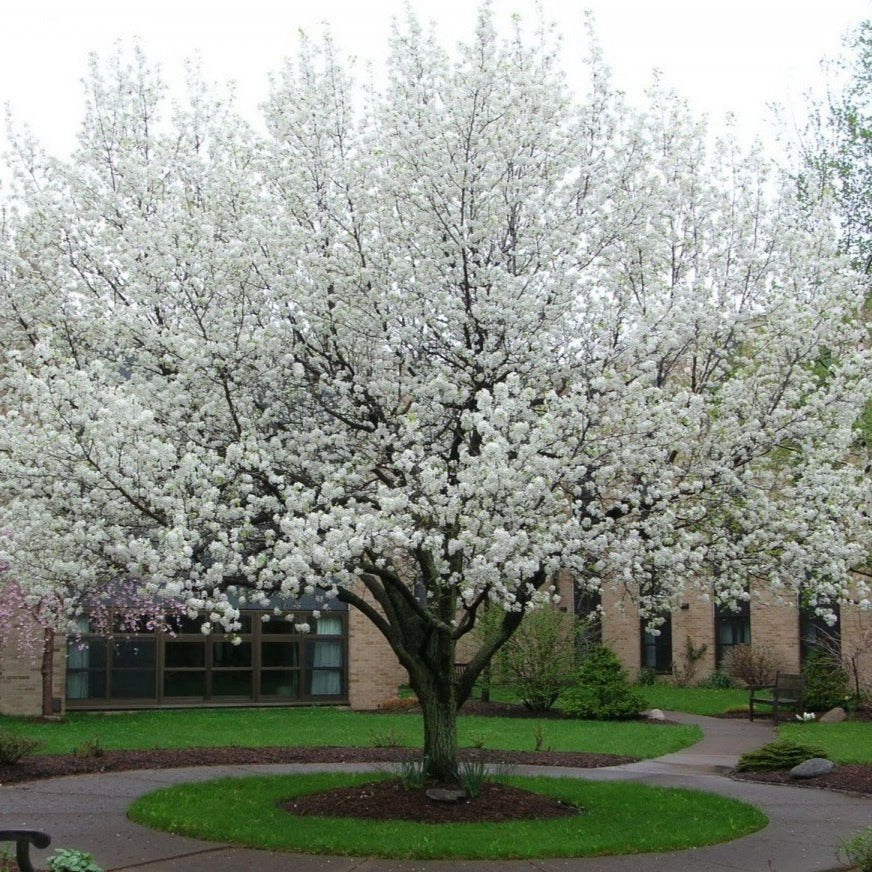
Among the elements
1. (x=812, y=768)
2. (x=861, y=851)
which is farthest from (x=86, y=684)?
(x=861, y=851)

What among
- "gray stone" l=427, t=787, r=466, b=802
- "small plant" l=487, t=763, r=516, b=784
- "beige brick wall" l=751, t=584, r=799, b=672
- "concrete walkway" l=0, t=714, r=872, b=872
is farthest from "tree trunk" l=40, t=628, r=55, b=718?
"beige brick wall" l=751, t=584, r=799, b=672

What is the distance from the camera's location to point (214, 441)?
1074cm

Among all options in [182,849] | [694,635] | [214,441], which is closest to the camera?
[182,849]

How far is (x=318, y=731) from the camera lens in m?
20.0

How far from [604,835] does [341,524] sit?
3.53 meters

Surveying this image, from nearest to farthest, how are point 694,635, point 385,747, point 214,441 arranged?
1. point 214,441
2. point 385,747
3. point 694,635

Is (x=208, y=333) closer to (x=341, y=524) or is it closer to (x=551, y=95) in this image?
(x=341, y=524)

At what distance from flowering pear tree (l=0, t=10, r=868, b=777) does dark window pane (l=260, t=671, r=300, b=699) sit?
14636 millimetres

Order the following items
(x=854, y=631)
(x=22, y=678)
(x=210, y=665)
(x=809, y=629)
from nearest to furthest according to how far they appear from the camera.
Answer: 1. (x=22, y=678)
2. (x=210, y=665)
3. (x=854, y=631)
4. (x=809, y=629)

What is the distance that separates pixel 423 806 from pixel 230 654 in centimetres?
1520

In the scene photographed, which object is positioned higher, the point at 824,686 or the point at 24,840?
the point at 24,840

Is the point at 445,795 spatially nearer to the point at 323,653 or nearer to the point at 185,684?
the point at 185,684

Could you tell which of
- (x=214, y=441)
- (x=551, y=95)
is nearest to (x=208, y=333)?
(x=214, y=441)

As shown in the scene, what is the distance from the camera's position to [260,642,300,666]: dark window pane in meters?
25.9
